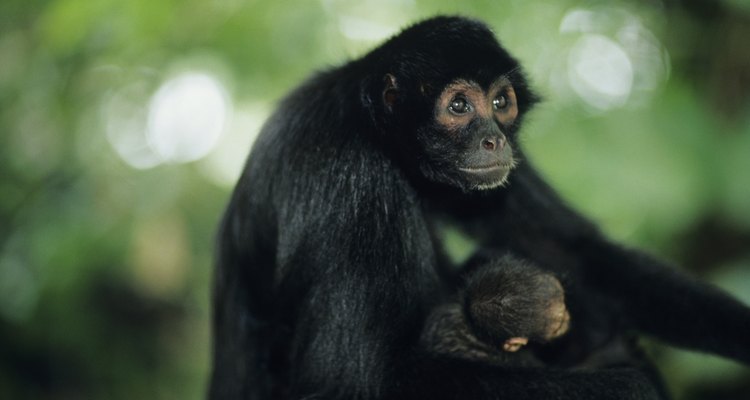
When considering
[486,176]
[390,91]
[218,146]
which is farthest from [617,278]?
[218,146]

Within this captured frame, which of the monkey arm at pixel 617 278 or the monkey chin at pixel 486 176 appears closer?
the monkey chin at pixel 486 176

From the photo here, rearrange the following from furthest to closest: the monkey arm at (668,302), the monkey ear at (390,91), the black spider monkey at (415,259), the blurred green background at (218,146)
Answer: the blurred green background at (218,146), the monkey arm at (668,302), the monkey ear at (390,91), the black spider monkey at (415,259)

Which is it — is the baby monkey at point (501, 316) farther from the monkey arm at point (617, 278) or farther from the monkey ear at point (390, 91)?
the monkey ear at point (390, 91)

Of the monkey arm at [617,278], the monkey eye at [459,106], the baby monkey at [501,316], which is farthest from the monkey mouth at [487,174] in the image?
the monkey arm at [617,278]

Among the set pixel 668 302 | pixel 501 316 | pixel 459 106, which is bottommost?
pixel 501 316

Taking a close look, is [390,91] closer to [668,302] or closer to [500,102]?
[500,102]

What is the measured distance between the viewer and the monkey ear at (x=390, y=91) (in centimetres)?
437

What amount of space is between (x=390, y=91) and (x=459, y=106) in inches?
17.2

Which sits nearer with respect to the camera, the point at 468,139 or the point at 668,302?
the point at 468,139

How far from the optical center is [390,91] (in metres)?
4.40

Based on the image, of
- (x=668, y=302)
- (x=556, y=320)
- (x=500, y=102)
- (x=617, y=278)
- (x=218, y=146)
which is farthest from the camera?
(x=218, y=146)

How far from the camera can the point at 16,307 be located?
878 cm

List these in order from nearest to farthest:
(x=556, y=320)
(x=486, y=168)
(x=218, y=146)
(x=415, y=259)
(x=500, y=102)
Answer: (x=415, y=259)
(x=486, y=168)
(x=556, y=320)
(x=500, y=102)
(x=218, y=146)

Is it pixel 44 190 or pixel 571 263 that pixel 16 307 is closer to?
pixel 44 190
